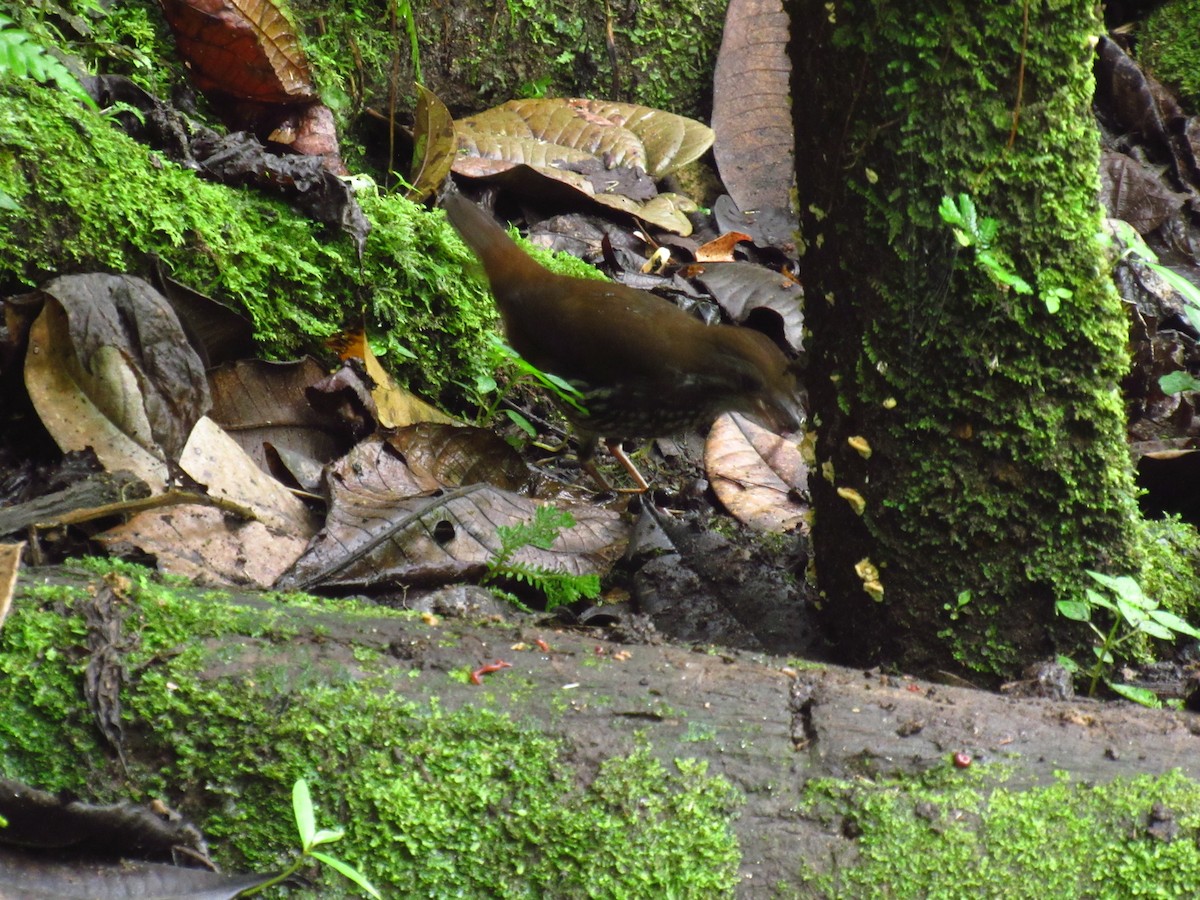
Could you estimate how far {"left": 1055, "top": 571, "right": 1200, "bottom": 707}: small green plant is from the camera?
2.14 meters

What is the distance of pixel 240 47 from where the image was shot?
419 centimetres

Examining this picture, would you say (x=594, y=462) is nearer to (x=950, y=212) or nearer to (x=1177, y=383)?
(x=1177, y=383)

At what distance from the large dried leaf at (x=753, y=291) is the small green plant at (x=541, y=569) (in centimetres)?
220

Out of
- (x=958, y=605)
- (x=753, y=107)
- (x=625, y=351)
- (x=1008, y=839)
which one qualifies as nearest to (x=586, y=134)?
(x=753, y=107)

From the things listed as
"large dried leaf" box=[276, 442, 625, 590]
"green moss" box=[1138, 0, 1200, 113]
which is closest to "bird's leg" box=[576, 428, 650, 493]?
"large dried leaf" box=[276, 442, 625, 590]

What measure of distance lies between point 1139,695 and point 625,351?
2.10 meters

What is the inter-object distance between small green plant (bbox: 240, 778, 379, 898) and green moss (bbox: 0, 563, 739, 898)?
0.05 m

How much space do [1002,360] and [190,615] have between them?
1497 millimetres

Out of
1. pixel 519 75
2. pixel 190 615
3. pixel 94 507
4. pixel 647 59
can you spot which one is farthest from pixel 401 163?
pixel 190 615

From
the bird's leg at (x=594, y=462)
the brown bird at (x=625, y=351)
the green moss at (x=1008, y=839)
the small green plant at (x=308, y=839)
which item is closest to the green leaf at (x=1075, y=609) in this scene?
the green moss at (x=1008, y=839)

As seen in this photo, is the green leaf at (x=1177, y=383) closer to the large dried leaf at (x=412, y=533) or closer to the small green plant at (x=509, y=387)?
the large dried leaf at (x=412, y=533)

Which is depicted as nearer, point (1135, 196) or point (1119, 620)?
point (1119, 620)

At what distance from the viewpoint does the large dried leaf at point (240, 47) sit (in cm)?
412

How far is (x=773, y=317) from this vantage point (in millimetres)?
4883
